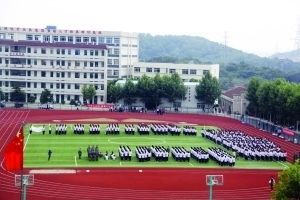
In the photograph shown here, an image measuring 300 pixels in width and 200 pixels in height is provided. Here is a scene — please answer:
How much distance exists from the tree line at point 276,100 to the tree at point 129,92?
12.7 m

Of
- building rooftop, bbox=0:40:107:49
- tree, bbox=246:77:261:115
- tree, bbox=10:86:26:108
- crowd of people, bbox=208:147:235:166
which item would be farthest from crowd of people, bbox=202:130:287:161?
tree, bbox=10:86:26:108

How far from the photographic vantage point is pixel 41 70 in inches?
2581

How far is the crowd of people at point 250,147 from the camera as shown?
32.4 metres

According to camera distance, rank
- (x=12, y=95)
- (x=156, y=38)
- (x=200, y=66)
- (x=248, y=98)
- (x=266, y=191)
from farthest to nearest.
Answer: (x=156, y=38)
(x=200, y=66)
(x=12, y=95)
(x=248, y=98)
(x=266, y=191)

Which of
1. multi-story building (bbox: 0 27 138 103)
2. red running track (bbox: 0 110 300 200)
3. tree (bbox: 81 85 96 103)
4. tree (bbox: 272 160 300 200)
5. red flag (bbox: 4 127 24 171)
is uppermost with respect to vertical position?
multi-story building (bbox: 0 27 138 103)

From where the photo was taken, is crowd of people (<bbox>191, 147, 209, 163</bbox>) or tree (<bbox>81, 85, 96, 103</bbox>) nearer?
crowd of people (<bbox>191, 147, 209, 163</bbox>)

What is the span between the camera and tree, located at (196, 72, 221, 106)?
61.6 m

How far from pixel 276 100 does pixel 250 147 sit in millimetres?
15738

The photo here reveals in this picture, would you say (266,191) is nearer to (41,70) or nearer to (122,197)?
(122,197)

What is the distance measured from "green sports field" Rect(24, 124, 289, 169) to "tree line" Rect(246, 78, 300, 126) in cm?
732

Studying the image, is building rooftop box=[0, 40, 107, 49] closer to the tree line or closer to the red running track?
the tree line

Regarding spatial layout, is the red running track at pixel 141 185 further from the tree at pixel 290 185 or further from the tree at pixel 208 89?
the tree at pixel 208 89

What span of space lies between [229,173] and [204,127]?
67.7 feet

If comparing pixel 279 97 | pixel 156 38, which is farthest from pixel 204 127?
pixel 156 38
